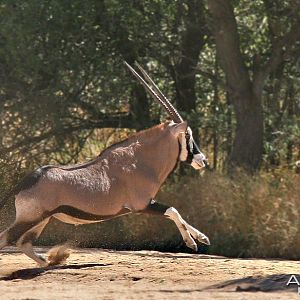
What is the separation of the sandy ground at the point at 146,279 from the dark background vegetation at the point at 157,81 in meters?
4.56

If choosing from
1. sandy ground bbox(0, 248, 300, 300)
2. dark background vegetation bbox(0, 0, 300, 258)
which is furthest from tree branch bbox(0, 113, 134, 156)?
sandy ground bbox(0, 248, 300, 300)

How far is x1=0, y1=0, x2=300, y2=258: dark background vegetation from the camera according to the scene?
1766 centimetres

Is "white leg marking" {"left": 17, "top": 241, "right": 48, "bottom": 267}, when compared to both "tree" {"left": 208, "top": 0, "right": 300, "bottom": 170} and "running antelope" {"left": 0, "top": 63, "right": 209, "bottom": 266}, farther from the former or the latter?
"tree" {"left": 208, "top": 0, "right": 300, "bottom": 170}

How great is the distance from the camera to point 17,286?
32.9 feet

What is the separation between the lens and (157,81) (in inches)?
774

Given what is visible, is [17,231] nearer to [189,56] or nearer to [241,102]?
[241,102]

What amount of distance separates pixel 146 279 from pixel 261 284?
1.21m

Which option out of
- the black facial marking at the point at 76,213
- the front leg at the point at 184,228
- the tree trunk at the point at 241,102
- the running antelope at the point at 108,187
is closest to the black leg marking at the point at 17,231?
the running antelope at the point at 108,187

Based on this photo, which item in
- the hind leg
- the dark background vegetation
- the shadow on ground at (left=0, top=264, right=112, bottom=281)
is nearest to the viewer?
the shadow on ground at (left=0, top=264, right=112, bottom=281)

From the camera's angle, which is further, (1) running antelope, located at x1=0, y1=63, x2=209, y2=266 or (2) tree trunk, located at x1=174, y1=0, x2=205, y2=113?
(2) tree trunk, located at x1=174, y1=0, x2=205, y2=113

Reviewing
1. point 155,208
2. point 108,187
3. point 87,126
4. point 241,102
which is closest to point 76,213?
point 108,187

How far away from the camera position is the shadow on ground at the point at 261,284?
9.29 metres

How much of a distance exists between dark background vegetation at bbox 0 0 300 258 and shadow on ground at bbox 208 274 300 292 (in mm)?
6371

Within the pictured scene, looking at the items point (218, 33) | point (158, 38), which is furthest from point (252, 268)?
point (158, 38)
